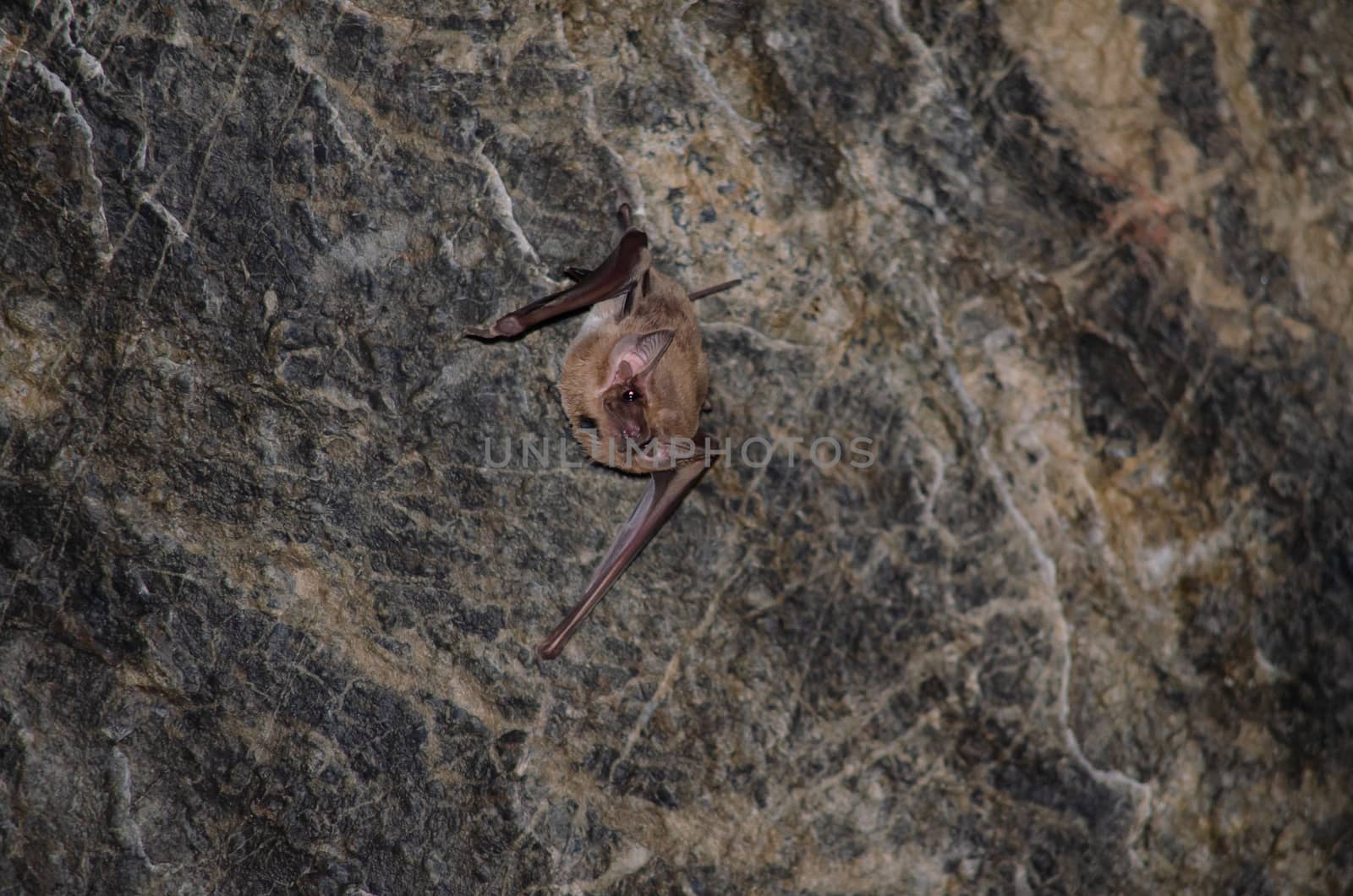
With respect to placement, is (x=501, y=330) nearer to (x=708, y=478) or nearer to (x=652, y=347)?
(x=652, y=347)

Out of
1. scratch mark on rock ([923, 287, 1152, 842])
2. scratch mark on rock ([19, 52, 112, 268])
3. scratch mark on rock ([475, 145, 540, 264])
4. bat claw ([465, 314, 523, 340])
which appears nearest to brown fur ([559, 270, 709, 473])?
bat claw ([465, 314, 523, 340])

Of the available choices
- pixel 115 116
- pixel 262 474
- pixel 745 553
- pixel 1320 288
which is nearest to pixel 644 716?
pixel 745 553

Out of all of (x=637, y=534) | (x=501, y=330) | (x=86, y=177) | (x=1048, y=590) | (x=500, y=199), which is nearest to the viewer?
(x=86, y=177)

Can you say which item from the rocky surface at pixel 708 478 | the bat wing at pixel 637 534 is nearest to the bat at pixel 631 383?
the bat wing at pixel 637 534

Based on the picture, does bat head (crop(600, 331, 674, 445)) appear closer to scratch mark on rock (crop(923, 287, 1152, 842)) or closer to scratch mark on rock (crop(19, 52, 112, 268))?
scratch mark on rock (crop(923, 287, 1152, 842))

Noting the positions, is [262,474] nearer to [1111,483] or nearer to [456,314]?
[456,314]
